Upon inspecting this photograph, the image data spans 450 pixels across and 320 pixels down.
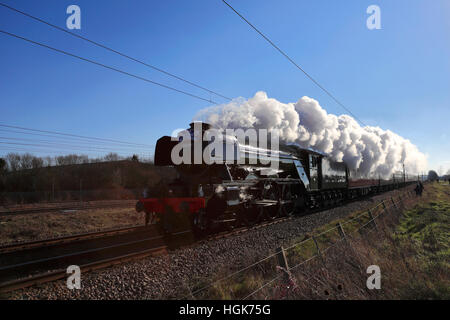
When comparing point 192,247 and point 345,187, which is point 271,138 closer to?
point 192,247

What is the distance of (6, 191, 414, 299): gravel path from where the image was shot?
502 cm

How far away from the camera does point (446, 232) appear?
1167cm

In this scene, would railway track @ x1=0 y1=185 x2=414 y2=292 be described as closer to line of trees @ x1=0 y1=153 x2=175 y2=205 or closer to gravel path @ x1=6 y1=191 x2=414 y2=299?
gravel path @ x1=6 y1=191 x2=414 y2=299

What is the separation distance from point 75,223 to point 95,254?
282 inches

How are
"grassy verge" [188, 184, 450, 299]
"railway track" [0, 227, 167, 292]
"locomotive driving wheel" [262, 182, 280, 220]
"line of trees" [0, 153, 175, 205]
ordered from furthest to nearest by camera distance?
"line of trees" [0, 153, 175, 205] < "locomotive driving wheel" [262, 182, 280, 220] < "railway track" [0, 227, 167, 292] < "grassy verge" [188, 184, 450, 299]

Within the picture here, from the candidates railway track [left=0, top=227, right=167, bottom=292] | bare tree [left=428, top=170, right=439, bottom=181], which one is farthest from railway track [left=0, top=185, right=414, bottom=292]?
bare tree [left=428, top=170, right=439, bottom=181]

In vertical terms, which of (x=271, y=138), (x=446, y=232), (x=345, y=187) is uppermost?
(x=271, y=138)

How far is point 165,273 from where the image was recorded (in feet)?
20.0

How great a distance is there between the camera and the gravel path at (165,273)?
198 inches

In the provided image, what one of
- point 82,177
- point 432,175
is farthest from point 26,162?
point 432,175

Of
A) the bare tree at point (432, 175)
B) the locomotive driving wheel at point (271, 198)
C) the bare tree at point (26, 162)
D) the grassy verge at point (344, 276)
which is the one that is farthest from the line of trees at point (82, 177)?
the bare tree at point (432, 175)

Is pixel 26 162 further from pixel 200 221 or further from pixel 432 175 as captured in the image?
pixel 432 175

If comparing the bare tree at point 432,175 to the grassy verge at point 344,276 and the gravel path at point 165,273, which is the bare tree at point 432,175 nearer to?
the grassy verge at point 344,276
